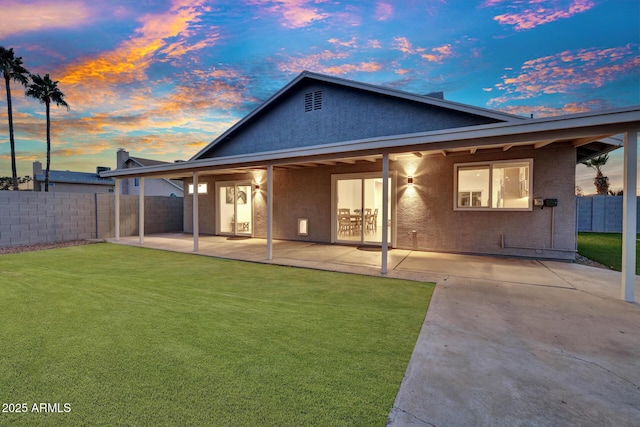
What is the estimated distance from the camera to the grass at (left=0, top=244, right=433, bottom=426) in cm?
188

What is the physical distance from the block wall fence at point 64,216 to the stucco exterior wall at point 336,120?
4.93 m

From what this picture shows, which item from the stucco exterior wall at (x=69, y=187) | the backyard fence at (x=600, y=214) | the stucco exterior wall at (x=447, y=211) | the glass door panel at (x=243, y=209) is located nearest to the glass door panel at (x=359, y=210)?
the stucco exterior wall at (x=447, y=211)

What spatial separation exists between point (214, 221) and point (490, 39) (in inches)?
501

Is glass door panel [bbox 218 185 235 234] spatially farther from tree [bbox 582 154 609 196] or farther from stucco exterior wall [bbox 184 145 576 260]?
tree [bbox 582 154 609 196]

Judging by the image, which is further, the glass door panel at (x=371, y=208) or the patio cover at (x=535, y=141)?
the glass door panel at (x=371, y=208)

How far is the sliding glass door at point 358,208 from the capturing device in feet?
30.3

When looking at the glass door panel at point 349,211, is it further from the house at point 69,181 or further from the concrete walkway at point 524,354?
the house at point 69,181

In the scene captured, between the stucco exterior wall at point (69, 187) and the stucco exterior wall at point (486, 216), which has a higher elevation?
the stucco exterior wall at point (69, 187)

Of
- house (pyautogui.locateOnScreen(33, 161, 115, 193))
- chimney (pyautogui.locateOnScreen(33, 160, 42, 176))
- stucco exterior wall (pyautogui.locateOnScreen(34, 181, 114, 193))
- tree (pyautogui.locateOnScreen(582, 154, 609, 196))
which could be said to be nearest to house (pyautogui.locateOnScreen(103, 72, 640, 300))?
tree (pyautogui.locateOnScreen(582, 154, 609, 196))

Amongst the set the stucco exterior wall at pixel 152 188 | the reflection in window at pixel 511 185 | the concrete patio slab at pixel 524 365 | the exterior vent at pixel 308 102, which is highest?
the exterior vent at pixel 308 102

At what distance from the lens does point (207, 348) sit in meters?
2.70

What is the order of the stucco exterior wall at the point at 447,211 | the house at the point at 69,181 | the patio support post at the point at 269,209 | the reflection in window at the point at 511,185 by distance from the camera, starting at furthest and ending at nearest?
the house at the point at 69,181 < the patio support post at the point at 269,209 < the reflection in window at the point at 511,185 < the stucco exterior wall at the point at 447,211

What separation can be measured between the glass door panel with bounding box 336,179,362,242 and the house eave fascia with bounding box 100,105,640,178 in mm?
3023

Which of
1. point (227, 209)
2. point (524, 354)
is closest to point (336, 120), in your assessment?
point (227, 209)
